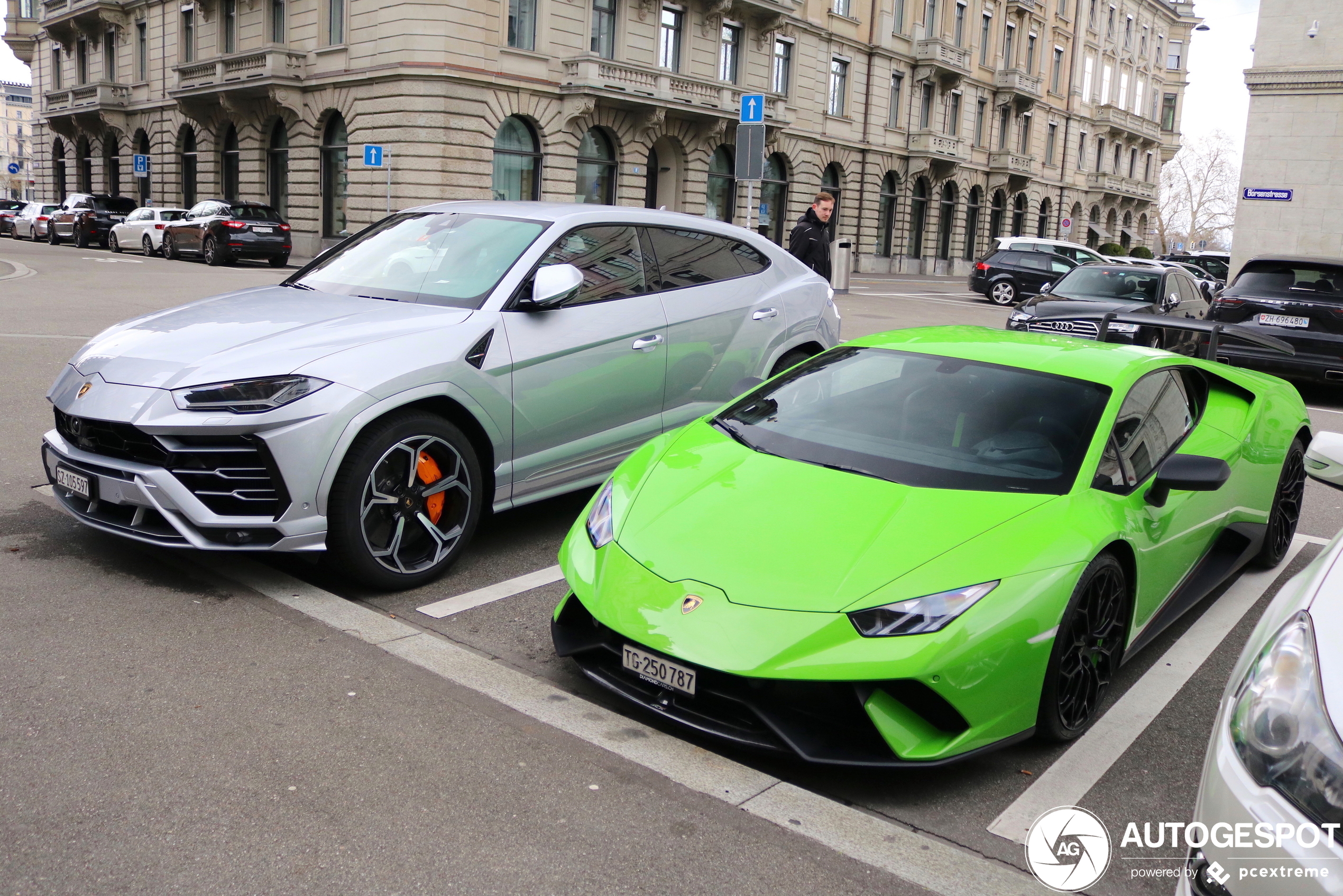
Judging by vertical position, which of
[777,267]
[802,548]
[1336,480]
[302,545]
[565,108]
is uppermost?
[565,108]

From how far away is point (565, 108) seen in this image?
3228 cm

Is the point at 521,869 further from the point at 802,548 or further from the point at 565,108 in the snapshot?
the point at 565,108

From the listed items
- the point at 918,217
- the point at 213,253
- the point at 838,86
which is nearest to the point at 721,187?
the point at 838,86

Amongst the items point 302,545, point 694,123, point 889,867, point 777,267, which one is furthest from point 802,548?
point 694,123

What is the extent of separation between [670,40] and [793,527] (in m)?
34.7

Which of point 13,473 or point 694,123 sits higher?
point 694,123

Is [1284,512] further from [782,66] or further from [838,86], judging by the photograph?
[838,86]

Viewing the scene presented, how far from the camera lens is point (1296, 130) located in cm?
2666

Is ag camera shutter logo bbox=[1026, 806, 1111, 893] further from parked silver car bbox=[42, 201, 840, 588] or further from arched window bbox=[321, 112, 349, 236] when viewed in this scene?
arched window bbox=[321, 112, 349, 236]

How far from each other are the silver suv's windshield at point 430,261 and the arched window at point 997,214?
52144mm

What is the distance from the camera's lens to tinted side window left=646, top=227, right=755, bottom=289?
237 inches

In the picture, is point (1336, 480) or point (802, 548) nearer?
point (1336, 480)

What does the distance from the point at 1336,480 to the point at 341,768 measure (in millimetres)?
2918

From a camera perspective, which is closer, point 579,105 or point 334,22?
point 579,105
